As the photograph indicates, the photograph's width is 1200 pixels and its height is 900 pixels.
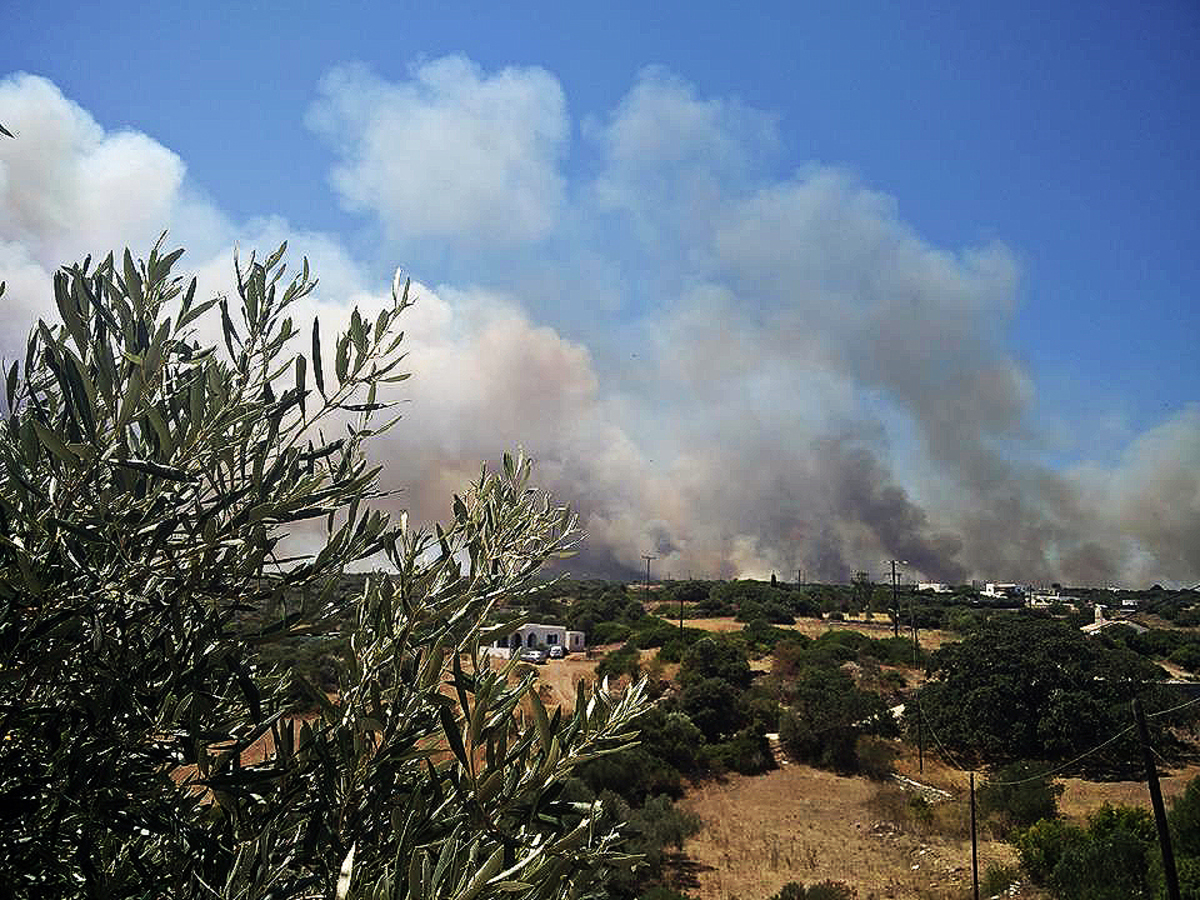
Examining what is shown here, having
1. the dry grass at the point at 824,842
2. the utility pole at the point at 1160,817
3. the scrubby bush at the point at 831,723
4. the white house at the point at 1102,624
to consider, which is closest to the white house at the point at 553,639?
the scrubby bush at the point at 831,723

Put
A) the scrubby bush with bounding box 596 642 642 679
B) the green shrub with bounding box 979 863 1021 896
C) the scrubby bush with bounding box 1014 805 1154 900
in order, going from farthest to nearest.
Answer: the scrubby bush with bounding box 596 642 642 679
the green shrub with bounding box 979 863 1021 896
the scrubby bush with bounding box 1014 805 1154 900

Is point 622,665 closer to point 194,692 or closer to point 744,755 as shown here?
point 744,755

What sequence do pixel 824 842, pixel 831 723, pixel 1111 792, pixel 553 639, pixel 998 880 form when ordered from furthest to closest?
pixel 553 639
pixel 831 723
pixel 1111 792
pixel 824 842
pixel 998 880

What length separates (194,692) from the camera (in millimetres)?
2732

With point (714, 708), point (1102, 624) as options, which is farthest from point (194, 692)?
point (1102, 624)

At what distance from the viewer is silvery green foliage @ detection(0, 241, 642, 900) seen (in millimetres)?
2697

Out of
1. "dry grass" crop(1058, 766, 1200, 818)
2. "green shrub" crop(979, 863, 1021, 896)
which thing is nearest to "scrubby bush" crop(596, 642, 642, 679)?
"dry grass" crop(1058, 766, 1200, 818)

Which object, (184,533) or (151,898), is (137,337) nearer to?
(184,533)

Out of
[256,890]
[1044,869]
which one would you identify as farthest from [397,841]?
[1044,869]

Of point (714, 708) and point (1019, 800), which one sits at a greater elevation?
point (714, 708)

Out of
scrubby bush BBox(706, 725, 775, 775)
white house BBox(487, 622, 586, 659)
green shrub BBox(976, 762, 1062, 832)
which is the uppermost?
white house BBox(487, 622, 586, 659)

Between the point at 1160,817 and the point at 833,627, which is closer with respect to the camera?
the point at 1160,817

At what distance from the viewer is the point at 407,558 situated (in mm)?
3518

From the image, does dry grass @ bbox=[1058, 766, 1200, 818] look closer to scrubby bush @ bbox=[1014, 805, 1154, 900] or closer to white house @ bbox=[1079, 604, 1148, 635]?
scrubby bush @ bbox=[1014, 805, 1154, 900]
